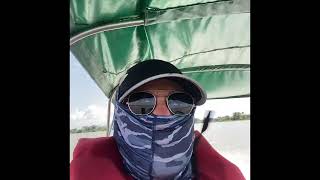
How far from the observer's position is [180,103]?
140 centimetres

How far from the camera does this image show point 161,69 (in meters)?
1.38

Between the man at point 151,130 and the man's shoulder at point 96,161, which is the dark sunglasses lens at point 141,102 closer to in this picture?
the man at point 151,130

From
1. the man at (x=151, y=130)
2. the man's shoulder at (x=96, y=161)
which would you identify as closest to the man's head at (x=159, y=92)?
the man at (x=151, y=130)

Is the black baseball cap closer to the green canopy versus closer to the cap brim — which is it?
the cap brim

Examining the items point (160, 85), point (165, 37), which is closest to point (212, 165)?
point (160, 85)

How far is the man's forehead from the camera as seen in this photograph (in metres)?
1.39

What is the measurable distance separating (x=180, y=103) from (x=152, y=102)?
0.30 ft

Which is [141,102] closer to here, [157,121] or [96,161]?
[157,121]

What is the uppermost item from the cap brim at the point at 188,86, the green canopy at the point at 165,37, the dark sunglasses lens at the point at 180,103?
the green canopy at the point at 165,37

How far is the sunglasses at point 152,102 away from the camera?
1377 millimetres

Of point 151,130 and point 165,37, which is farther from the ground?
point 165,37

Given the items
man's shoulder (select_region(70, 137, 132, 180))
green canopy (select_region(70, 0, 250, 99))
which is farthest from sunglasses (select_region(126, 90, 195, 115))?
green canopy (select_region(70, 0, 250, 99))
